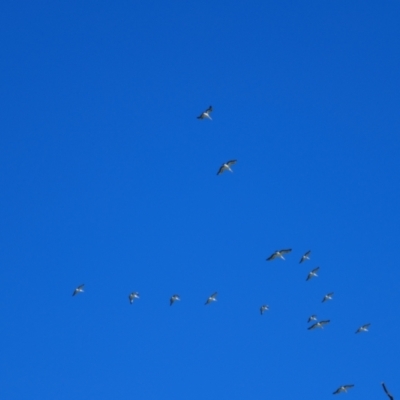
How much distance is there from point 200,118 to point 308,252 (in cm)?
1721

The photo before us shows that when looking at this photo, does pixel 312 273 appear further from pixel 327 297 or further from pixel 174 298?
pixel 174 298

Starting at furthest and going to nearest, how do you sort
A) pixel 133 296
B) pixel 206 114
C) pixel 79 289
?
pixel 79 289, pixel 133 296, pixel 206 114

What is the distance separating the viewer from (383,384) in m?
12.8

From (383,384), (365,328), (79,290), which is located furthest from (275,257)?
(383,384)

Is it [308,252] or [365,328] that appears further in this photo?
[365,328]

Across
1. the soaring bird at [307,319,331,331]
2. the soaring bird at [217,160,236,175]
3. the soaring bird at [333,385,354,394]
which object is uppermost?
the soaring bird at [217,160,236,175]

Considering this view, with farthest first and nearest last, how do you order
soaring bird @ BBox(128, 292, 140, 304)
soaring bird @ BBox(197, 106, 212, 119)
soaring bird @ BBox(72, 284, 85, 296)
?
soaring bird @ BBox(72, 284, 85, 296) < soaring bird @ BBox(128, 292, 140, 304) < soaring bird @ BBox(197, 106, 212, 119)

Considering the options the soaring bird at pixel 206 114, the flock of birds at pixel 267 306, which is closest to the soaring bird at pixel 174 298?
the flock of birds at pixel 267 306

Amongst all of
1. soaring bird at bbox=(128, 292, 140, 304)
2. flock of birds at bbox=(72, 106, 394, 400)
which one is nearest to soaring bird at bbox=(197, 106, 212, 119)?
flock of birds at bbox=(72, 106, 394, 400)

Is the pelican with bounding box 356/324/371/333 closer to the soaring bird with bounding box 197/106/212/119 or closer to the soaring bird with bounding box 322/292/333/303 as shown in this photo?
the soaring bird with bounding box 322/292/333/303

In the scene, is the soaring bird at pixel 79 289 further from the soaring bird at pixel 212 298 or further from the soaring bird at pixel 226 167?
the soaring bird at pixel 226 167

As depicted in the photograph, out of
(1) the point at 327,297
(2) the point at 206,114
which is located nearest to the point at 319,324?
(1) the point at 327,297

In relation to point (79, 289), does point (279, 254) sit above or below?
below

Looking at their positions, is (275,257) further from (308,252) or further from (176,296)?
(176,296)
